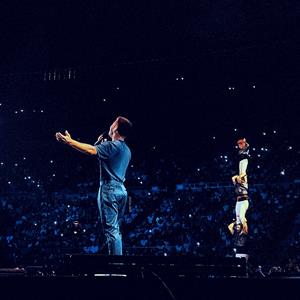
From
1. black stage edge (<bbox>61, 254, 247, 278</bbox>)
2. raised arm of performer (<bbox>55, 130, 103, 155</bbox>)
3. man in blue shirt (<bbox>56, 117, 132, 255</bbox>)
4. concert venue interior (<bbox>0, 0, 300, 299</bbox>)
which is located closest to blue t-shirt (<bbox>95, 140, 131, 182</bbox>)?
man in blue shirt (<bbox>56, 117, 132, 255</bbox>)

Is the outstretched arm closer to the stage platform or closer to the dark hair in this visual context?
the dark hair

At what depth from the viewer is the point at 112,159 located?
169 inches

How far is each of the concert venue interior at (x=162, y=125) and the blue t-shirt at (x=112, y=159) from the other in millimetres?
2767

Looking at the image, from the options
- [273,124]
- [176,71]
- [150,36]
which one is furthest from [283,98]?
[150,36]

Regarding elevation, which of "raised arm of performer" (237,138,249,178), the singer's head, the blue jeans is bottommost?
the blue jeans

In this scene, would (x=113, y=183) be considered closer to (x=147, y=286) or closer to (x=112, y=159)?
(x=112, y=159)

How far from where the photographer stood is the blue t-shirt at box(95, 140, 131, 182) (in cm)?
424

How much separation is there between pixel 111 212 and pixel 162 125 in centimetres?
1328

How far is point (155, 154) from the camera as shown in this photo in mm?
19312


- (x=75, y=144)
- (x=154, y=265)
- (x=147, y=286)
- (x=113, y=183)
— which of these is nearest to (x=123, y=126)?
(x=113, y=183)

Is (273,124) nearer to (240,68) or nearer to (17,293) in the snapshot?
(240,68)

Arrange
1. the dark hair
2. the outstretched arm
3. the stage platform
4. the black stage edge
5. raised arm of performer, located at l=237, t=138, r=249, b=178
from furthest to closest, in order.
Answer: raised arm of performer, located at l=237, t=138, r=249, b=178, the dark hair, the outstretched arm, the black stage edge, the stage platform

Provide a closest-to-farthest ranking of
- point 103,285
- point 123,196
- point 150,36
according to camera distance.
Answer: point 103,285, point 123,196, point 150,36

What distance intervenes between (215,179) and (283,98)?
13.5 ft
